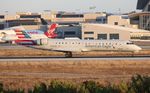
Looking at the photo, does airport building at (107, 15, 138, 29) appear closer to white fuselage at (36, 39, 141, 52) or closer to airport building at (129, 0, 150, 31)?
airport building at (129, 0, 150, 31)

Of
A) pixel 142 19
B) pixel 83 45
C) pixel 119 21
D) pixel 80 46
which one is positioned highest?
pixel 83 45

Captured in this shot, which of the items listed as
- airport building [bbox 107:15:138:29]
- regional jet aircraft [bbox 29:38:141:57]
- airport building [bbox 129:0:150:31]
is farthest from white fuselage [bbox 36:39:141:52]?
airport building [bbox 129:0:150:31]

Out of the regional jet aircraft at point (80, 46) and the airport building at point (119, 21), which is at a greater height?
the regional jet aircraft at point (80, 46)

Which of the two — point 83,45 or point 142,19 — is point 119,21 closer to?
point 142,19

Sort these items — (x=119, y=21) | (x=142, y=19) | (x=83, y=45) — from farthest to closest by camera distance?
(x=119, y=21)
(x=142, y=19)
(x=83, y=45)

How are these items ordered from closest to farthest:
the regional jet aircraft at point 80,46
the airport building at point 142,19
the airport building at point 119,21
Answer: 1. the regional jet aircraft at point 80,46
2. the airport building at point 142,19
3. the airport building at point 119,21

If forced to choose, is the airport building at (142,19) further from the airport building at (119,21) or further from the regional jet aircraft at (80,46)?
the regional jet aircraft at (80,46)

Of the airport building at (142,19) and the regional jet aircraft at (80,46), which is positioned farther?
the airport building at (142,19)

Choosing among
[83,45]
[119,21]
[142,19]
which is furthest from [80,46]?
[142,19]

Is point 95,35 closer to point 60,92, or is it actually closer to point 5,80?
point 5,80

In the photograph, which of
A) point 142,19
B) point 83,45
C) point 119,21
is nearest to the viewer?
point 83,45

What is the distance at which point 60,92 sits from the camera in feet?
80.3

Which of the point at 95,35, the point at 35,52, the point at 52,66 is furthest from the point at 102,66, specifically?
the point at 95,35

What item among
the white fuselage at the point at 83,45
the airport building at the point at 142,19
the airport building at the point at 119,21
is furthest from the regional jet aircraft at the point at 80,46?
the airport building at the point at 142,19
